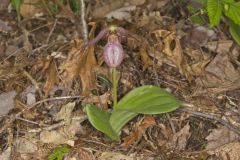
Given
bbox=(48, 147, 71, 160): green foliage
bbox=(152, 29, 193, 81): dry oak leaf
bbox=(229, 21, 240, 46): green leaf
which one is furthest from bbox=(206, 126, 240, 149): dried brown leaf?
bbox=(48, 147, 71, 160): green foliage

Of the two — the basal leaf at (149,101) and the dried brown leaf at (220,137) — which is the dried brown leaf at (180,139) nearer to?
the dried brown leaf at (220,137)

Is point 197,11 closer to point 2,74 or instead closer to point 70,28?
point 70,28

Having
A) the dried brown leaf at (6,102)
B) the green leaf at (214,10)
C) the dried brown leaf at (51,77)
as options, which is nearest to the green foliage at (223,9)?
the green leaf at (214,10)

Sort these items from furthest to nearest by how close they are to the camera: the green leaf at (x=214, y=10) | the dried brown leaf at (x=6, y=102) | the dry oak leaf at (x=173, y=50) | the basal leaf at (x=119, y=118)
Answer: the dry oak leaf at (x=173, y=50) < the dried brown leaf at (x=6, y=102) < the basal leaf at (x=119, y=118) < the green leaf at (x=214, y=10)

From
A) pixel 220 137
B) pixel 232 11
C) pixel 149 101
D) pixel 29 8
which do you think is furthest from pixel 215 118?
pixel 29 8

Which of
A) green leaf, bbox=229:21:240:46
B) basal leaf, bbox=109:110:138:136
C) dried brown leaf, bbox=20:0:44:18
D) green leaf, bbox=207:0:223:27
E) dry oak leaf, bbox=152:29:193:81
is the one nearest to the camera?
green leaf, bbox=207:0:223:27

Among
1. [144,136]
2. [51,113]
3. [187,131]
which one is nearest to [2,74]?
[51,113]

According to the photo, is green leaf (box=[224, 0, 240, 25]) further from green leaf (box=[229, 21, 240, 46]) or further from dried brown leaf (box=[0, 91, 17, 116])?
dried brown leaf (box=[0, 91, 17, 116])
